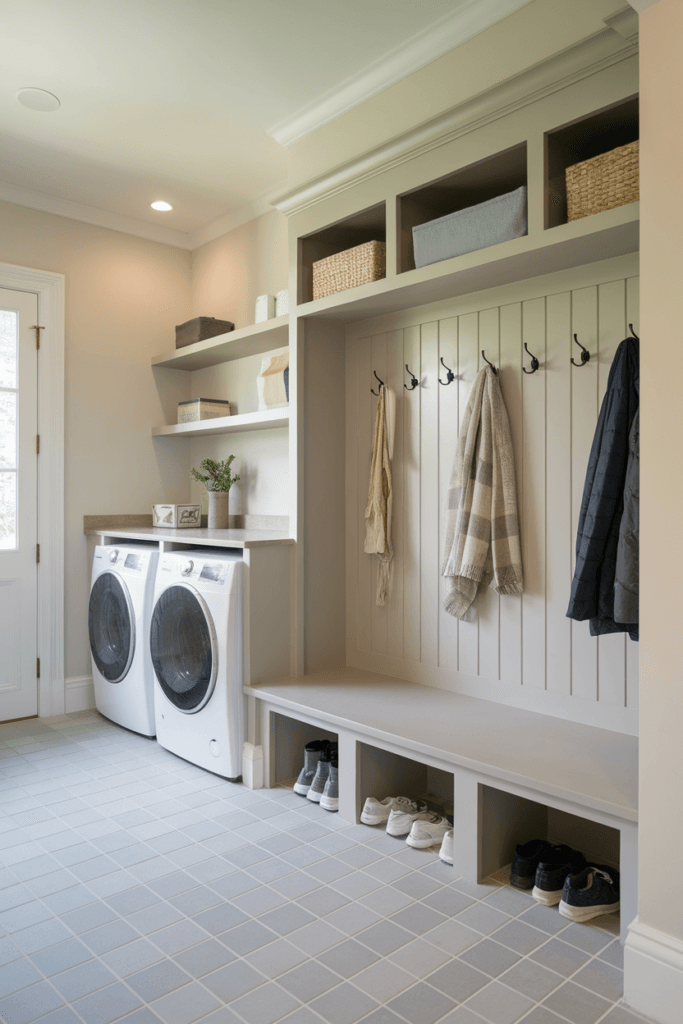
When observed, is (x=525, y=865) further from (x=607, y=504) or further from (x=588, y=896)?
(x=607, y=504)

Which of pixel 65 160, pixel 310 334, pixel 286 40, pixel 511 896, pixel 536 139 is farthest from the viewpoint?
pixel 65 160

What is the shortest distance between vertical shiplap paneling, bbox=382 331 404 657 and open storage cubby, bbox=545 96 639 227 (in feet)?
2.82

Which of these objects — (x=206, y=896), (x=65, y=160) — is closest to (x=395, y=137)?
(x=65, y=160)

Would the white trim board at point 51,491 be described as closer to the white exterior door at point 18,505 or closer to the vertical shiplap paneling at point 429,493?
the white exterior door at point 18,505

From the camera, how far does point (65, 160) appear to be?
3.21 meters

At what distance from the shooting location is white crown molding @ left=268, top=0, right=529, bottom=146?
7.06ft

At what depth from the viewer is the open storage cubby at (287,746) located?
8.89ft

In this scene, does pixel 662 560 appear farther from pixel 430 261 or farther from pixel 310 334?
pixel 310 334

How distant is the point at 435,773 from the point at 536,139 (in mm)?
2147

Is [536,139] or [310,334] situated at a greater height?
[536,139]

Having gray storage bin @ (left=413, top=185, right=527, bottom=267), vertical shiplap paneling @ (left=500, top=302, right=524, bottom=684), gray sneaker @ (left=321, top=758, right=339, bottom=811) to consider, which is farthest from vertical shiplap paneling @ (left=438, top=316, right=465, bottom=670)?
gray sneaker @ (left=321, top=758, right=339, bottom=811)

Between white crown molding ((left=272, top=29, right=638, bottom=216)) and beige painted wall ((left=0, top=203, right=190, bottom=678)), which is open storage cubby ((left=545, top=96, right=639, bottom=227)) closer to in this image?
white crown molding ((left=272, top=29, right=638, bottom=216))

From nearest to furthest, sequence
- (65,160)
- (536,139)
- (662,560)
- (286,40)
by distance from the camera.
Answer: (662,560), (536,139), (286,40), (65,160)

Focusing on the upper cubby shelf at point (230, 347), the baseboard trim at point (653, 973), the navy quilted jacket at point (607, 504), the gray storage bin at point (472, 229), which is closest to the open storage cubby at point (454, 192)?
the gray storage bin at point (472, 229)
